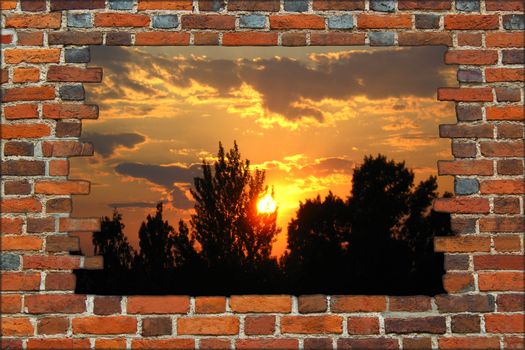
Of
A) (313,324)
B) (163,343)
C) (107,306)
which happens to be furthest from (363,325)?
(107,306)

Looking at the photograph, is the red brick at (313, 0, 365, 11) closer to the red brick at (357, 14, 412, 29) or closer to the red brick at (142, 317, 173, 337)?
the red brick at (357, 14, 412, 29)

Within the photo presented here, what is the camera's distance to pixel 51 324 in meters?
3.15

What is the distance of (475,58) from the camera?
3.32 m

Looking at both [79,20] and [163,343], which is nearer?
[163,343]

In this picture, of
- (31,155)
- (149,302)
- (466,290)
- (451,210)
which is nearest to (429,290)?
(466,290)

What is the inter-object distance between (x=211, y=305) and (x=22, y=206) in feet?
3.60

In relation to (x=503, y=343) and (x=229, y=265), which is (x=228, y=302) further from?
(x=503, y=343)

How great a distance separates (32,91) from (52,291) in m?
1.04

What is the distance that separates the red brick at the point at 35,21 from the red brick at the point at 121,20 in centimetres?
22

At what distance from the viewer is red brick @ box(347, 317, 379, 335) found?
3.13 metres

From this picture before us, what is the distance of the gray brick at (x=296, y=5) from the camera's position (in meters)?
3.36

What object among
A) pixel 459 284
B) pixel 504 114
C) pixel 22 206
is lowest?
pixel 459 284

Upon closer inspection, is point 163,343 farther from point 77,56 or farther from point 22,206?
point 77,56

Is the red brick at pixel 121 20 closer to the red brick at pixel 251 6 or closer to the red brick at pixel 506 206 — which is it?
the red brick at pixel 251 6
